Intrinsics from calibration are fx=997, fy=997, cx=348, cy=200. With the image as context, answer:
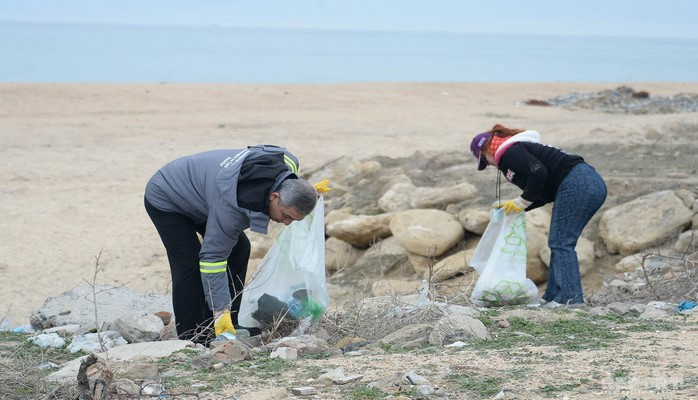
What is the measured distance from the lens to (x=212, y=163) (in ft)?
16.6

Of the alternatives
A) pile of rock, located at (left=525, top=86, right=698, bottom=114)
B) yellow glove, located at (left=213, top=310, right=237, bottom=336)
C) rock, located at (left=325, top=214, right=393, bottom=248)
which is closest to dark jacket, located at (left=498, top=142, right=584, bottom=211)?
yellow glove, located at (left=213, top=310, right=237, bottom=336)

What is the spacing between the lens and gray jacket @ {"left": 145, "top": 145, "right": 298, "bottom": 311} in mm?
4848

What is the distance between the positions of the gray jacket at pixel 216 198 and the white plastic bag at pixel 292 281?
43 centimetres

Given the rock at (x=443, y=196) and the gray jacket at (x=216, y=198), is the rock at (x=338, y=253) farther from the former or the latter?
the gray jacket at (x=216, y=198)

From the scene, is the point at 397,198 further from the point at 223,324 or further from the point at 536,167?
the point at 223,324

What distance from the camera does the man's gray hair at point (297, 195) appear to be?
4.77 metres

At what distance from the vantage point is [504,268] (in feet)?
20.8

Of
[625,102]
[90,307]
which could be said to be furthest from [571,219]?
[625,102]

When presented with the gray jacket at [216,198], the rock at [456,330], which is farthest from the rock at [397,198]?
the rock at [456,330]

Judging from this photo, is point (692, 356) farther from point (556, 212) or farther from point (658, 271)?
point (658, 271)

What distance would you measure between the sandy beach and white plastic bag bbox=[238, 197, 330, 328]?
5.26ft

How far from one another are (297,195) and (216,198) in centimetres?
44

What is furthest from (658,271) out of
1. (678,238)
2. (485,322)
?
(485,322)

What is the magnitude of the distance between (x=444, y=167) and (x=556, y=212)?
15.4 feet
